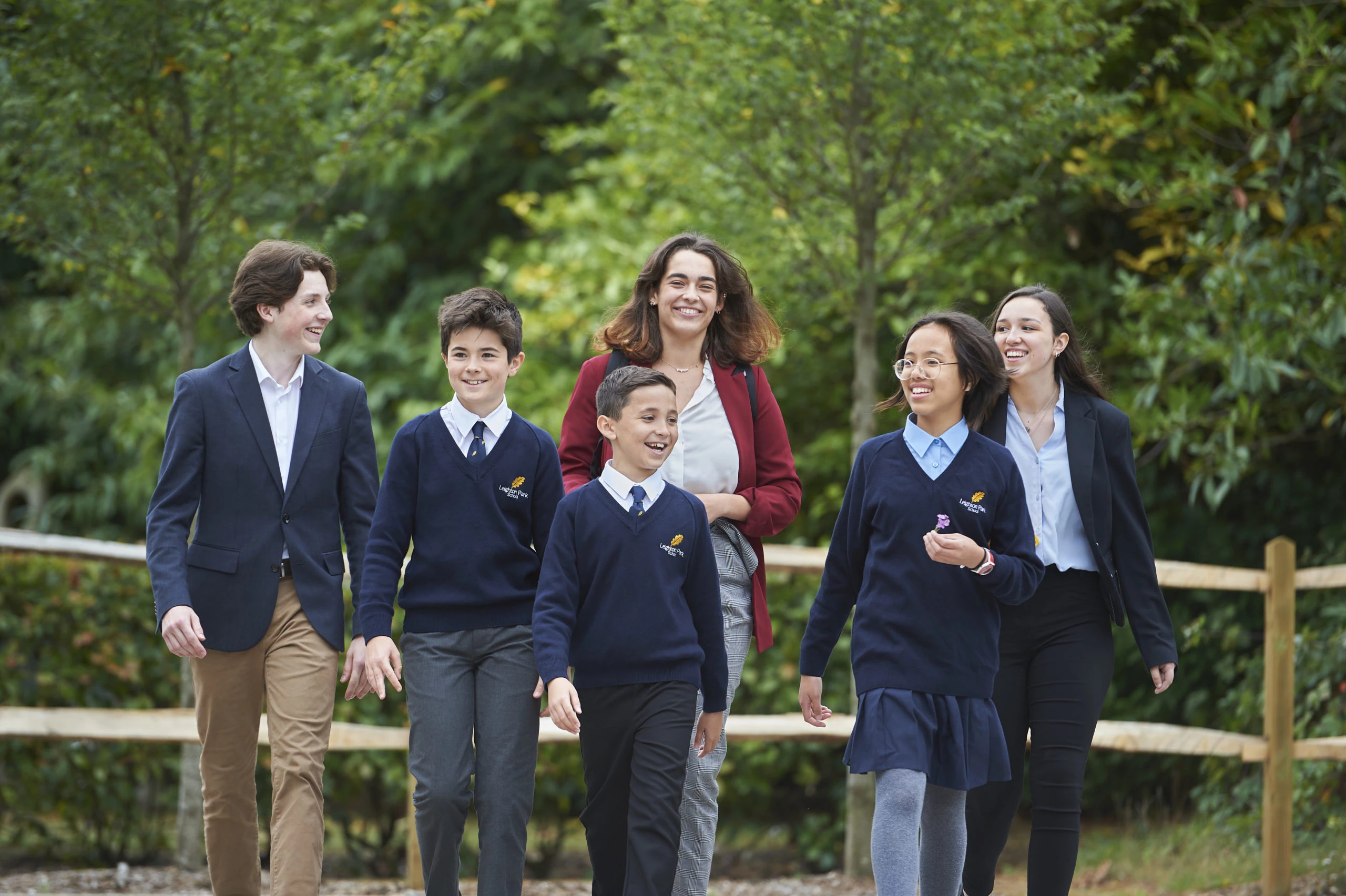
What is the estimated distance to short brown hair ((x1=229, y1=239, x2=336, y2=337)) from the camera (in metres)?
3.61

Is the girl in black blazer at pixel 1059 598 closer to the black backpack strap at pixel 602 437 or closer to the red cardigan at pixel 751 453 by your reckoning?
the red cardigan at pixel 751 453

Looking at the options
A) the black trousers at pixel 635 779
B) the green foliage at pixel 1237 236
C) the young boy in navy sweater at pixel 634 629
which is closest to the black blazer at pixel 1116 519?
the young boy in navy sweater at pixel 634 629

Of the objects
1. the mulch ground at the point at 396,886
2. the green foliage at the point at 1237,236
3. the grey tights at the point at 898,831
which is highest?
the green foliage at the point at 1237,236

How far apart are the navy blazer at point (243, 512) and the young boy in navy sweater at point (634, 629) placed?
2.07ft

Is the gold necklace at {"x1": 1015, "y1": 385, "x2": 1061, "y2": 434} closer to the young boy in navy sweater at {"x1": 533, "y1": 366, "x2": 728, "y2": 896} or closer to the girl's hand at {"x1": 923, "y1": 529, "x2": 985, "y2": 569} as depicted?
the girl's hand at {"x1": 923, "y1": 529, "x2": 985, "y2": 569}

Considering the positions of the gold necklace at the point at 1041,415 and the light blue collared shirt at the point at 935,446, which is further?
the gold necklace at the point at 1041,415

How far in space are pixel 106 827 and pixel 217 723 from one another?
3332mm

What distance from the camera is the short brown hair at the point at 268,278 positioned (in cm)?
361

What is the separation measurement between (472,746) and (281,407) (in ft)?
3.60

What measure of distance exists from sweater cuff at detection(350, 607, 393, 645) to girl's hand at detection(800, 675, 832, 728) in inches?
44.7

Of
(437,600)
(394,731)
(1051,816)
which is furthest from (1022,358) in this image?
(394,731)

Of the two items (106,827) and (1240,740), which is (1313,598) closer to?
(1240,740)

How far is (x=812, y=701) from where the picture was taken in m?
3.61

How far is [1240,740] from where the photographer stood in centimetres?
533
